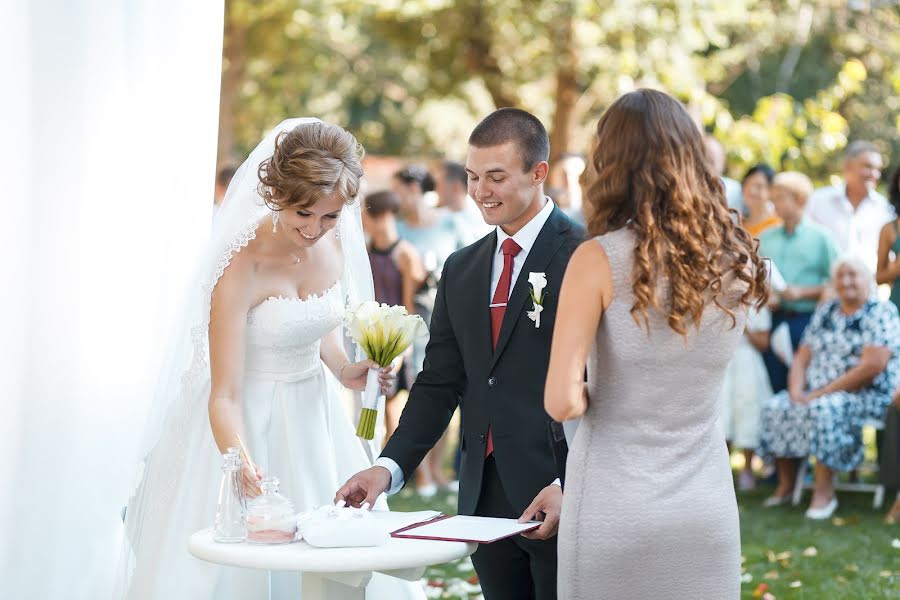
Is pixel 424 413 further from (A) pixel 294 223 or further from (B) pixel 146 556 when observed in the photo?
(B) pixel 146 556

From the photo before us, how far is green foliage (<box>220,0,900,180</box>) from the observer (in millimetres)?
13234

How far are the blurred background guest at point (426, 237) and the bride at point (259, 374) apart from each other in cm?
457

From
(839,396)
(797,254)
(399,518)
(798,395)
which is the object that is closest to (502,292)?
(399,518)

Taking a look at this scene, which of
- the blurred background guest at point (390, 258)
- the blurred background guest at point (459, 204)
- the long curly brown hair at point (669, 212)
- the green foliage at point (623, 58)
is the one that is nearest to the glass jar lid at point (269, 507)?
the long curly brown hair at point (669, 212)

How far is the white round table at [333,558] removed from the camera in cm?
287

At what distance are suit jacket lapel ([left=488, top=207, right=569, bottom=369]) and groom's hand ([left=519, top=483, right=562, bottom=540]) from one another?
47cm

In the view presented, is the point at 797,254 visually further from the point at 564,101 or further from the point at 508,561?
the point at 564,101

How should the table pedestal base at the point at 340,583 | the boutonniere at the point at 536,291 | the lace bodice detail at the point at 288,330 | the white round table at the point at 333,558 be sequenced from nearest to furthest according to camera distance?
the white round table at the point at 333,558
the table pedestal base at the point at 340,583
the boutonniere at the point at 536,291
the lace bodice detail at the point at 288,330

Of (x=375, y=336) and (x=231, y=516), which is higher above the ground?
(x=375, y=336)

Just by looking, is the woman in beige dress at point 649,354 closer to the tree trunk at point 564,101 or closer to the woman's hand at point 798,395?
the woman's hand at point 798,395

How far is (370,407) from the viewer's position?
13.0ft

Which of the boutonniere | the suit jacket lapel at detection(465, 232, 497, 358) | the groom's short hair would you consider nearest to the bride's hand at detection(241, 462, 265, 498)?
the suit jacket lapel at detection(465, 232, 497, 358)

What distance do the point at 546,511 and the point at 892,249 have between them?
5835 millimetres

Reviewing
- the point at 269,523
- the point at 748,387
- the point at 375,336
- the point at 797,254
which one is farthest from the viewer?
the point at 748,387
